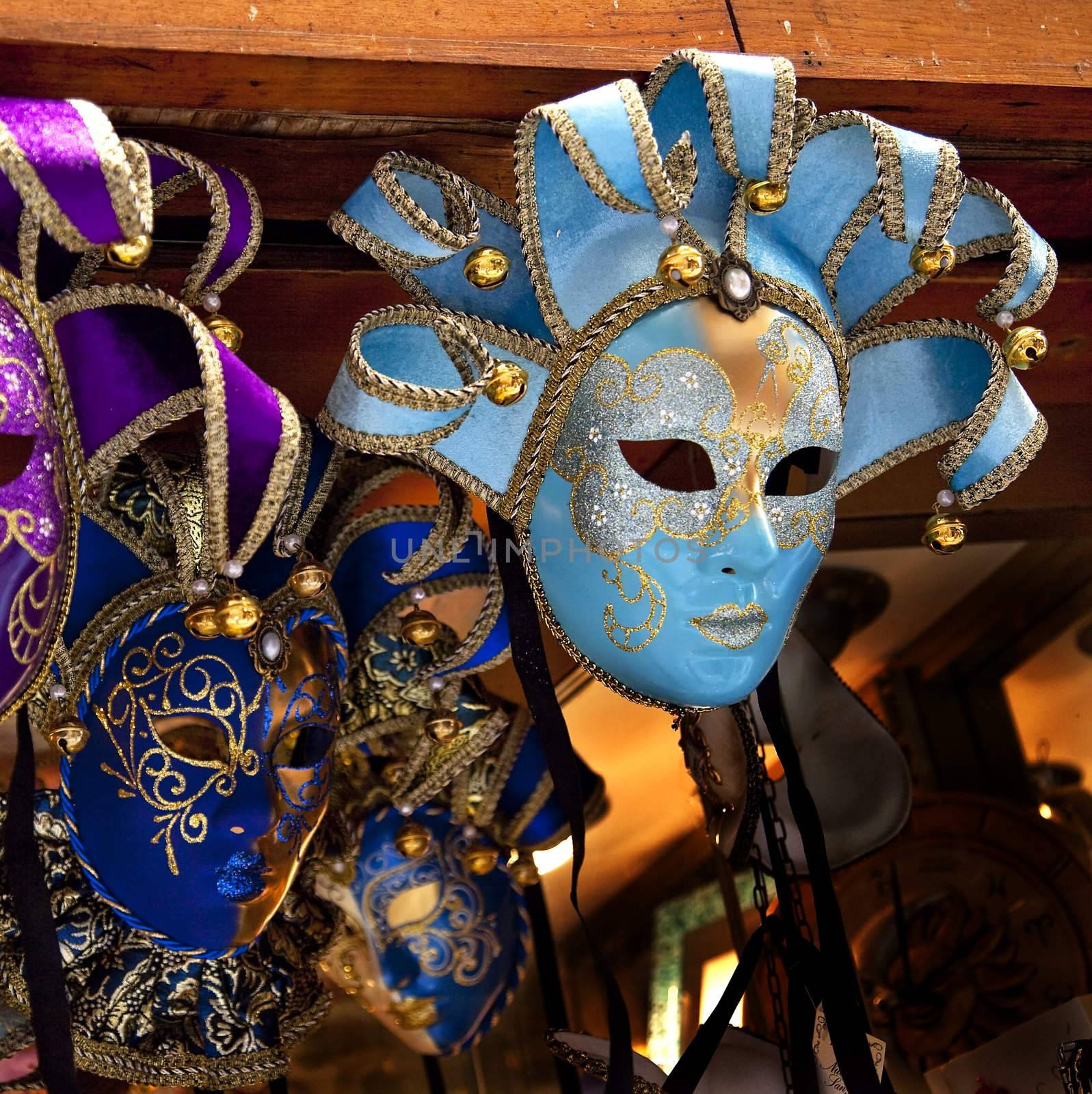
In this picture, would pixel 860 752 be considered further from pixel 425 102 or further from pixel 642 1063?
pixel 425 102

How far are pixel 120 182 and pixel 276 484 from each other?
0.24 m

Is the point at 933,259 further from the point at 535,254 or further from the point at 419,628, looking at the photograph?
the point at 419,628

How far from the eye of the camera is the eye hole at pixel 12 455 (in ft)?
3.54

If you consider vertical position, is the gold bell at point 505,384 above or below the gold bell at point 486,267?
below

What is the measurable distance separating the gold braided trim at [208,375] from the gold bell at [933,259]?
59 cm

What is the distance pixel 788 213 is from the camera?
1255 mm

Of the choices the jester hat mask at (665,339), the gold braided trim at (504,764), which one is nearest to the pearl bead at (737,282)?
the jester hat mask at (665,339)

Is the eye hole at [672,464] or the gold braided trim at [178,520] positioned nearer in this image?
the gold braided trim at [178,520]

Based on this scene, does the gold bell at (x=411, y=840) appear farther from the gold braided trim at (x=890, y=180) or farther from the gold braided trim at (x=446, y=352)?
the gold braided trim at (x=890, y=180)

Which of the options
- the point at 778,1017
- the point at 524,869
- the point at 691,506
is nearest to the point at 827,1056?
Result: the point at 778,1017

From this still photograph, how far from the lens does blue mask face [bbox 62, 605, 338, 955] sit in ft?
3.99

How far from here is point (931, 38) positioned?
1.27 m

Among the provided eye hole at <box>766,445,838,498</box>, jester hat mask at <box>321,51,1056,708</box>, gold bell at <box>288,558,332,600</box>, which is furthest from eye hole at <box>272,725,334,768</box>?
eye hole at <box>766,445,838,498</box>

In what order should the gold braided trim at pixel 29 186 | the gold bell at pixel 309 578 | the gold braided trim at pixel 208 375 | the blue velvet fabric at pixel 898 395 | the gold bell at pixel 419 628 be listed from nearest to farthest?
1. the gold braided trim at pixel 29 186
2. the gold braided trim at pixel 208 375
3. the gold bell at pixel 309 578
4. the blue velvet fabric at pixel 898 395
5. the gold bell at pixel 419 628
